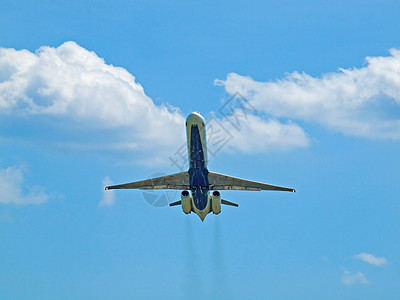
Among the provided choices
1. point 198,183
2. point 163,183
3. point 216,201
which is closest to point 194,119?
point 198,183

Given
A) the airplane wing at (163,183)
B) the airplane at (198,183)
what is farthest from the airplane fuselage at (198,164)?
the airplane wing at (163,183)

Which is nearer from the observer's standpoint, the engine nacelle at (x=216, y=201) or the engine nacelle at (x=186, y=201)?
the engine nacelle at (x=186, y=201)

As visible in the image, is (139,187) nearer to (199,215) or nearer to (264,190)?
(199,215)

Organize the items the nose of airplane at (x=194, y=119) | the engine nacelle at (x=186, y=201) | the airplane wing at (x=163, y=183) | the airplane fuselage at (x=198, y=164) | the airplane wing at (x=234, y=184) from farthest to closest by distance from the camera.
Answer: the airplane wing at (x=163, y=183), the airplane wing at (x=234, y=184), the engine nacelle at (x=186, y=201), the airplane fuselage at (x=198, y=164), the nose of airplane at (x=194, y=119)

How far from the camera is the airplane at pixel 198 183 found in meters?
103

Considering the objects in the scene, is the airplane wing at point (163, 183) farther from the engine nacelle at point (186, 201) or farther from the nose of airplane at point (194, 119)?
the nose of airplane at point (194, 119)

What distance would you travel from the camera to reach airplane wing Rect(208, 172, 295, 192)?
10919cm

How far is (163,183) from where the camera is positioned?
112m

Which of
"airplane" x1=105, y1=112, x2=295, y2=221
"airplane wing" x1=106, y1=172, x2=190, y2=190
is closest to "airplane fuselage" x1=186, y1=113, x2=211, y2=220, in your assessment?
"airplane" x1=105, y1=112, x2=295, y2=221

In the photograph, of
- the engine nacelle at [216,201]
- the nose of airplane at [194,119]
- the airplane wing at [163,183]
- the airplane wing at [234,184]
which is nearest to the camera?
the nose of airplane at [194,119]

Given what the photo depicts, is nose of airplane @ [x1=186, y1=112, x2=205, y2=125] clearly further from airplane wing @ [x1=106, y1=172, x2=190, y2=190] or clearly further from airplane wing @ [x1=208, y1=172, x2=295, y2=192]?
airplane wing @ [x1=106, y1=172, x2=190, y2=190]

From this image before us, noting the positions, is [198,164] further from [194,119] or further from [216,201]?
[194,119]

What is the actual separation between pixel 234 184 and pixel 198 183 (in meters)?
7.21

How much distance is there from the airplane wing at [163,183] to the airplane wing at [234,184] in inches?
176
